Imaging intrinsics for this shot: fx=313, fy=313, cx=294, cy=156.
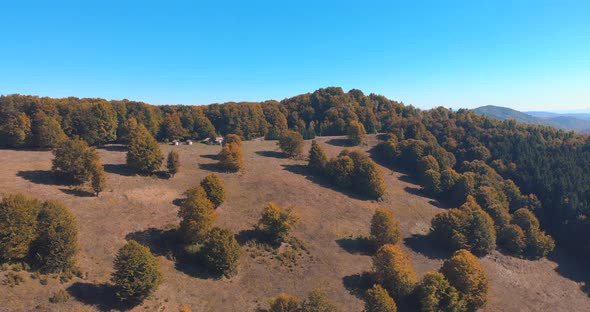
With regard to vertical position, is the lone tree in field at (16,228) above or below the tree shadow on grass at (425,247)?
above

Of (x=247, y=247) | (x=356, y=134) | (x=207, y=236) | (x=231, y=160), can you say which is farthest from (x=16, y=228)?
(x=356, y=134)

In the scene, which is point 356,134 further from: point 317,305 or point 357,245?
point 317,305

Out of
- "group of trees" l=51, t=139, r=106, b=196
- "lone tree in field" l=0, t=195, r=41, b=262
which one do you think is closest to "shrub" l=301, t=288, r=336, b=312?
"lone tree in field" l=0, t=195, r=41, b=262

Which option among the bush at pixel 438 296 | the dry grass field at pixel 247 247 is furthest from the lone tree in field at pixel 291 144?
the bush at pixel 438 296

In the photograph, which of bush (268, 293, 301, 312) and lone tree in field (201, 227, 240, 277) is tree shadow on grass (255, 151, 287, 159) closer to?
lone tree in field (201, 227, 240, 277)

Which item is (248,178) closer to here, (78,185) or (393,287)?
(78,185)

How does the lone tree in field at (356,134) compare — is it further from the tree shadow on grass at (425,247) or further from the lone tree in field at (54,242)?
the lone tree in field at (54,242)

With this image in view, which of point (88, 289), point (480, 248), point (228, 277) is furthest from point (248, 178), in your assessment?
point (480, 248)
